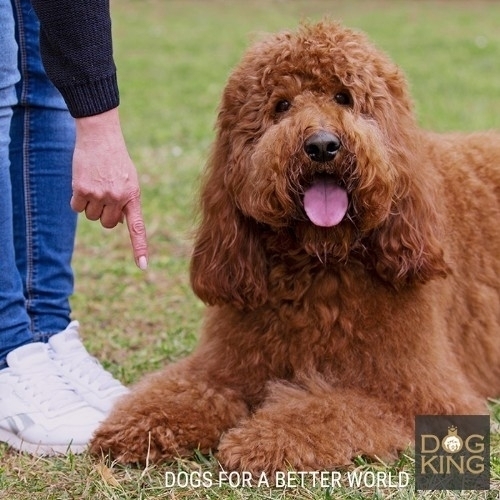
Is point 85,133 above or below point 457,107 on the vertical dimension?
above

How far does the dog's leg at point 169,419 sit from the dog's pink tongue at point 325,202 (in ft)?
2.37

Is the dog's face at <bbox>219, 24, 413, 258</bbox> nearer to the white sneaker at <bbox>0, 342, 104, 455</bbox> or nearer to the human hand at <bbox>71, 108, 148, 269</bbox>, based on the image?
the human hand at <bbox>71, 108, 148, 269</bbox>

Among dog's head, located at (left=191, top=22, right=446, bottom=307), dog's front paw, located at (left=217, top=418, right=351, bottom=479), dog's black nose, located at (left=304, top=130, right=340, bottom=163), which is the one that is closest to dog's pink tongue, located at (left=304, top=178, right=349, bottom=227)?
dog's head, located at (left=191, top=22, right=446, bottom=307)

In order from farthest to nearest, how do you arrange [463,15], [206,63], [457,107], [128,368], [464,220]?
[463,15] < [206,63] < [457,107] < [128,368] < [464,220]

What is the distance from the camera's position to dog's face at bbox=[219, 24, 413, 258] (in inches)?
113

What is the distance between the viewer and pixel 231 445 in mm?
2889

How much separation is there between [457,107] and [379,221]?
7050mm

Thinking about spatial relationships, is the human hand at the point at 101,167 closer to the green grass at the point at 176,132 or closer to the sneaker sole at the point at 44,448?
the green grass at the point at 176,132

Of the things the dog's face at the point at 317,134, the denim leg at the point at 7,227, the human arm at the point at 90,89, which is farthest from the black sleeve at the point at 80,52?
the dog's face at the point at 317,134

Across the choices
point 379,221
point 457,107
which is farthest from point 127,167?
point 457,107

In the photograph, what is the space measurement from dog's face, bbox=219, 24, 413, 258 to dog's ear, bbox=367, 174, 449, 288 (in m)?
0.07

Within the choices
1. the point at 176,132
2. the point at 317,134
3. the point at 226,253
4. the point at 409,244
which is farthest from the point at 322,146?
the point at 176,132

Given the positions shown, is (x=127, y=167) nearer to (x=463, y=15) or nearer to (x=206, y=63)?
(x=206, y=63)

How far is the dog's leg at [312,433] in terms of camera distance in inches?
112
